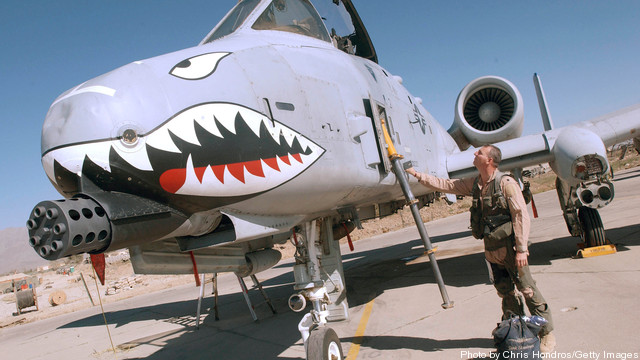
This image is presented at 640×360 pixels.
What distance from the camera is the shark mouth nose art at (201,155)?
2311mm

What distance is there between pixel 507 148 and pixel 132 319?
919cm

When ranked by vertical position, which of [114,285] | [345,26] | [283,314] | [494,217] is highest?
[345,26]

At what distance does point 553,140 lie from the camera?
6312 mm

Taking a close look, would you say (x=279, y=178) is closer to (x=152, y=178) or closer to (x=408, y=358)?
(x=152, y=178)

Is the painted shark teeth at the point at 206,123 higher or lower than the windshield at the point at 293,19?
lower

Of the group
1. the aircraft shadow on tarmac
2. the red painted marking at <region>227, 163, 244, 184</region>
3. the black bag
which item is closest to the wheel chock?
the aircraft shadow on tarmac

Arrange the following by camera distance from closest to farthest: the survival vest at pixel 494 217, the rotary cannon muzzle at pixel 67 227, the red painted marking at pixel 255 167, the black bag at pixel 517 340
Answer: the rotary cannon muzzle at pixel 67 227 → the red painted marking at pixel 255 167 → the black bag at pixel 517 340 → the survival vest at pixel 494 217

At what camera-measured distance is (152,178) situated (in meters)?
2.38

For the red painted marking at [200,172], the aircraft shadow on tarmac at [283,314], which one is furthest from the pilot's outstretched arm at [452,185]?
the red painted marking at [200,172]

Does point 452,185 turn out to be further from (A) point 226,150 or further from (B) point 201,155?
(B) point 201,155

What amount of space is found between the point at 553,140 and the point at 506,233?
394cm

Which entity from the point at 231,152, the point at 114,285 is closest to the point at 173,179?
the point at 231,152

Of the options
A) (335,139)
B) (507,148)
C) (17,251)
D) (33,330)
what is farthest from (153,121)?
(17,251)

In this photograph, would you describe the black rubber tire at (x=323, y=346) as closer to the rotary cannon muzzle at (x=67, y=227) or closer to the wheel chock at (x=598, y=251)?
the rotary cannon muzzle at (x=67, y=227)
